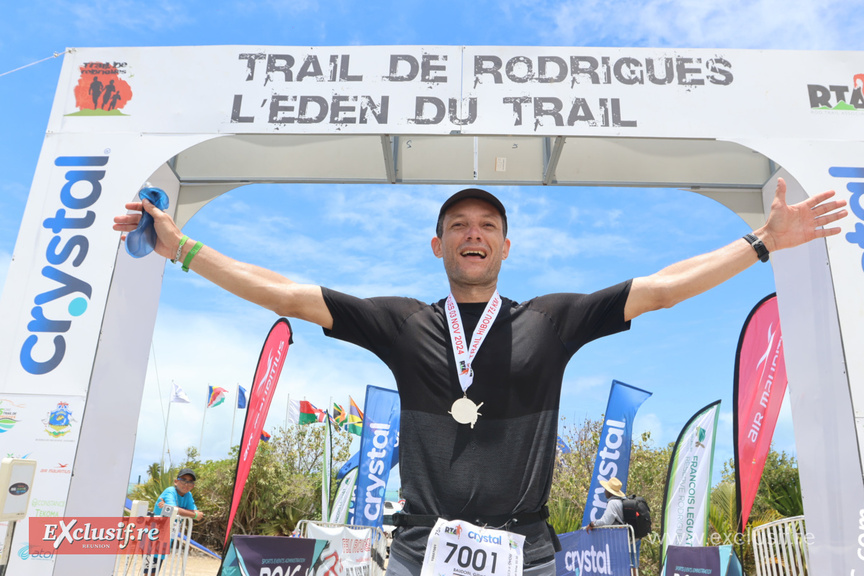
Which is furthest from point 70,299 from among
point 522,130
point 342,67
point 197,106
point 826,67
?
point 826,67

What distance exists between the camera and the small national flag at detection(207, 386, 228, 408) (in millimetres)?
20812

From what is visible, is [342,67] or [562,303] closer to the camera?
[562,303]

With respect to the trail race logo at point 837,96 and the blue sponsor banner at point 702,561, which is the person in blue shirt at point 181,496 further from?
the trail race logo at point 837,96

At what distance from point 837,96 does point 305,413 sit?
56.9 ft

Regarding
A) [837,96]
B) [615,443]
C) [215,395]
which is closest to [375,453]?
[615,443]

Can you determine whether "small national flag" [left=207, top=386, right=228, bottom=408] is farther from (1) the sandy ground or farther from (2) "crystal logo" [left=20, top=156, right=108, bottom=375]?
(2) "crystal logo" [left=20, top=156, right=108, bottom=375]

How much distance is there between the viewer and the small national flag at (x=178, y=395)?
20359 millimetres

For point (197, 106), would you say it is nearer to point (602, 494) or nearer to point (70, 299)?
point (70, 299)

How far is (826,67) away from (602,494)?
6.27 m

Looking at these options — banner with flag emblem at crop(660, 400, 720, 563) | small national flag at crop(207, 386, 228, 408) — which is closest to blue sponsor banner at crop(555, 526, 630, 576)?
banner with flag emblem at crop(660, 400, 720, 563)

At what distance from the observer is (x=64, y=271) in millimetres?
4215

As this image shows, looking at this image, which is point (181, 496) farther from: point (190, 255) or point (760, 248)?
point (760, 248)

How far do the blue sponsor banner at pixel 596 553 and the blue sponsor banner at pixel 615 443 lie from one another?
1458 mm

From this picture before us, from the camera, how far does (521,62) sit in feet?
14.6
